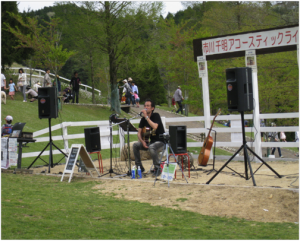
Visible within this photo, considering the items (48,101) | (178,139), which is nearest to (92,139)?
(48,101)

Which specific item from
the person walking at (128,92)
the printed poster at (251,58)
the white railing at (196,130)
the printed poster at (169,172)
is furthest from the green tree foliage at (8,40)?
the printed poster at (169,172)

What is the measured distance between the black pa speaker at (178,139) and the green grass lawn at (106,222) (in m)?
1.96

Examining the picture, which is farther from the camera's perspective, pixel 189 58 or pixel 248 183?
pixel 189 58

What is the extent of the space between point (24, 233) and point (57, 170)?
5642 mm

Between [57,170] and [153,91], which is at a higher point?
[153,91]

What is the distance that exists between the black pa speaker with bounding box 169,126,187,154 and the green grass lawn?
6.45 ft

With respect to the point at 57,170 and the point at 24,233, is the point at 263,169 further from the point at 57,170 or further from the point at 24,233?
the point at 24,233

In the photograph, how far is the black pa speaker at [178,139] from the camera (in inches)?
328

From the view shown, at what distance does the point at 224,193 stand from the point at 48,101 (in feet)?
17.1

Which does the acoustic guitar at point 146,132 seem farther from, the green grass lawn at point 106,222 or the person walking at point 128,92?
the person walking at point 128,92

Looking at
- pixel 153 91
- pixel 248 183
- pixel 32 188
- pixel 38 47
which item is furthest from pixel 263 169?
pixel 153 91

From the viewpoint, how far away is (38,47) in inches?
935

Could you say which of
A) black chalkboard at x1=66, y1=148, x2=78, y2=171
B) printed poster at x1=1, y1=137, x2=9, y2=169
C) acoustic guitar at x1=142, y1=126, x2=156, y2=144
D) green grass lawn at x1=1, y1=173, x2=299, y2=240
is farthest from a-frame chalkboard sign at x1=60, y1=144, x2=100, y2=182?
printed poster at x1=1, y1=137, x2=9, y2=169

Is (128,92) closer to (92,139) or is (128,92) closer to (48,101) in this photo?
(48,101)
